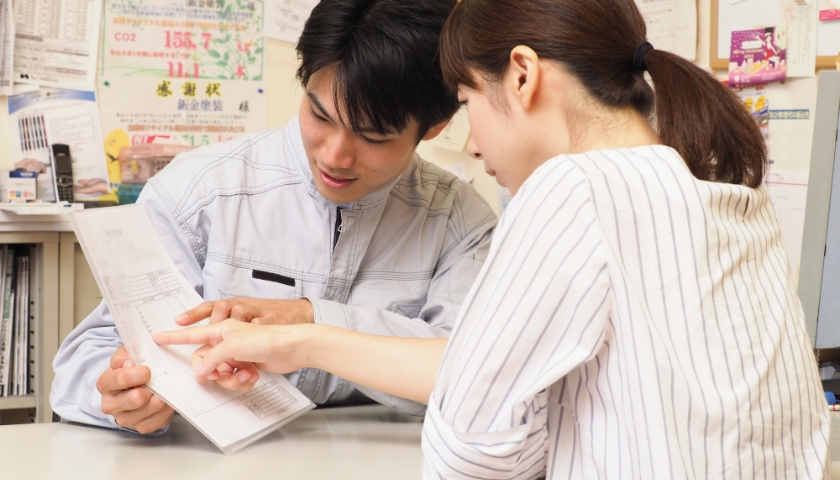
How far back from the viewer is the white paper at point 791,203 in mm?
2170

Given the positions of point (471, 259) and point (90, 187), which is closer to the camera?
point (471, 259)

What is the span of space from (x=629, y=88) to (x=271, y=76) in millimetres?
1695

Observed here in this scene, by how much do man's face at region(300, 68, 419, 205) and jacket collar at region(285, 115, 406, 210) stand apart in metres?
0.02

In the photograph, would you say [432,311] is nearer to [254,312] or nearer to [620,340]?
[254,312]

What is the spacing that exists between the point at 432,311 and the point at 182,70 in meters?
1.40

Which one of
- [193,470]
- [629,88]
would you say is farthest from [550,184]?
[193,470]

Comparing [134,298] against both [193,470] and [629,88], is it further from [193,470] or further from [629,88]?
[629,88]

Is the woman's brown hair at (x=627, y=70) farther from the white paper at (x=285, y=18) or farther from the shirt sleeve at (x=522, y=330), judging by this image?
the white paper at (x=285, y=18)

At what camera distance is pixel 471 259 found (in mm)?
1248

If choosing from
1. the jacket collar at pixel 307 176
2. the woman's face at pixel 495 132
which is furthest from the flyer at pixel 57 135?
the woman's face at pixel 495 132

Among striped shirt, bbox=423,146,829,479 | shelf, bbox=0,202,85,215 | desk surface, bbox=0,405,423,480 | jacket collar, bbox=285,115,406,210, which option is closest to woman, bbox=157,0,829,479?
striped shirt, bbox=423,146,829,479

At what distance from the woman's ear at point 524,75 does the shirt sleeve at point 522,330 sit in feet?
0.53

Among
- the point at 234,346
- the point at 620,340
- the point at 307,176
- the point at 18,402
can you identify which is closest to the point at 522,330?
the point at 620,340

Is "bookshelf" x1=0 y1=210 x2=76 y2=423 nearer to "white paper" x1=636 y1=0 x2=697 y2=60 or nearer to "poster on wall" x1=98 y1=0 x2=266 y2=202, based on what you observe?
"poster on wall" x1=98 y1=0 x2=266 y2=202
